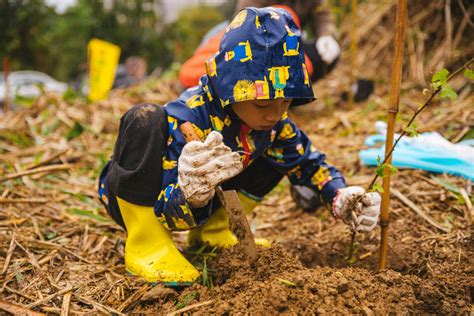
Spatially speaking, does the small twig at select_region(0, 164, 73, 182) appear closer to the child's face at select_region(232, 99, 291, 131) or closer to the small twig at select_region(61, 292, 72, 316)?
the small twig at select_region(61, 292, 72, 316)

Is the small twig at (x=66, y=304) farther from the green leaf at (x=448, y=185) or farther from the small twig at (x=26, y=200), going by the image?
the green leaf at (x=448, y=185)

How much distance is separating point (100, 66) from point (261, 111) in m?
2.91

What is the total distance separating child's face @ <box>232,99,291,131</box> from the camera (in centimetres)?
145

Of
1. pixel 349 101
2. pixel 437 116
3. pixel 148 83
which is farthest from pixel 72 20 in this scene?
pixel 437 116

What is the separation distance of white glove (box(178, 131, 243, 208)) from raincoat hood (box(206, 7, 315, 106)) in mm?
171

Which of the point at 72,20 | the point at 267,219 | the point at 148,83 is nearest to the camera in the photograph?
the point at 267,219

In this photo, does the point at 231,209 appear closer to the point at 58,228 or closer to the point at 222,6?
the point at 58,228

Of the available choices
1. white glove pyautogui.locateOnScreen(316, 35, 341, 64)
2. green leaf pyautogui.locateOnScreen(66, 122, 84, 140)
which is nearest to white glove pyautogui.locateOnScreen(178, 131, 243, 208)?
green leaf pyautogui.locateOnScreen(66, 122, 84, 140)

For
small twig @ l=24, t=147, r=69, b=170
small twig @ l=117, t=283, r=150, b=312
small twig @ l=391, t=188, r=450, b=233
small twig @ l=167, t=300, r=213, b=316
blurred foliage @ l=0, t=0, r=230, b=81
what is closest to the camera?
small twig @ l=167, t=300, r=213, b=316

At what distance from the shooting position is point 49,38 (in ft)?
51.2

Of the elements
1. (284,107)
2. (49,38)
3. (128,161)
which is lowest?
(49,38)

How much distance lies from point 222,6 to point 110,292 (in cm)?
2772

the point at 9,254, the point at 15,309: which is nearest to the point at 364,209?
the point at 15,309

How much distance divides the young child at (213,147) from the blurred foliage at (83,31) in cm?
1218
